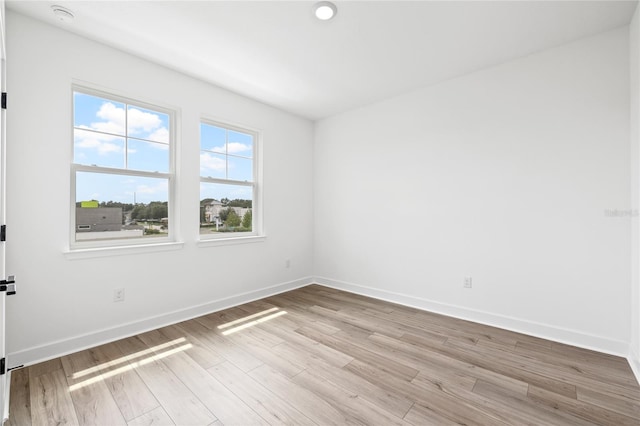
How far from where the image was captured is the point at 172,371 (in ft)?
7.04

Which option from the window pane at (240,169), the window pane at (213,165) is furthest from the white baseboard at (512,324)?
the window pane at (213,165)

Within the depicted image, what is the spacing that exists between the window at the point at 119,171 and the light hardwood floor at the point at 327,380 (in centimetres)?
105

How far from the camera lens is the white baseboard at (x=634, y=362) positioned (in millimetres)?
2091

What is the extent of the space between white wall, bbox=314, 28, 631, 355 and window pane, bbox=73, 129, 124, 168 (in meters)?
2.86

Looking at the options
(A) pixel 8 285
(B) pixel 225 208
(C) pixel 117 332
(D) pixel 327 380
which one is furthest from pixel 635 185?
(C) pixel 117 332

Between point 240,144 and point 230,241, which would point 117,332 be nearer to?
point 230,241

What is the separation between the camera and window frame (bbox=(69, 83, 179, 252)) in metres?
2.53

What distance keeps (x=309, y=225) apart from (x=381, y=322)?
2040 mm

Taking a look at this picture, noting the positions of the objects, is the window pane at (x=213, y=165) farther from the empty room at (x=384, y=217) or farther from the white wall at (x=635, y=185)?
the white wall at (x=635, y=185)

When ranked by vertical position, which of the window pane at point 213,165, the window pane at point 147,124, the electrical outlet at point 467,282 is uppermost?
the window pane at point 147,124

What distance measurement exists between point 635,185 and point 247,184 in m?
3.82

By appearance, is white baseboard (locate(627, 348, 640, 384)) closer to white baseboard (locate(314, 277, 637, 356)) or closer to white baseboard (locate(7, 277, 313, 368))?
white baseboard (locate(314, 277, 637, 356))

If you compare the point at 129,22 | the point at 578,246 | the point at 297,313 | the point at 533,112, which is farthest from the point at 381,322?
the point at 129,22

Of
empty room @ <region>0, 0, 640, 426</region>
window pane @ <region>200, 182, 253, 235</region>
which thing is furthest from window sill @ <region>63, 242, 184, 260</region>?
window pane @ <region>200, 182, 253, 235</region>
